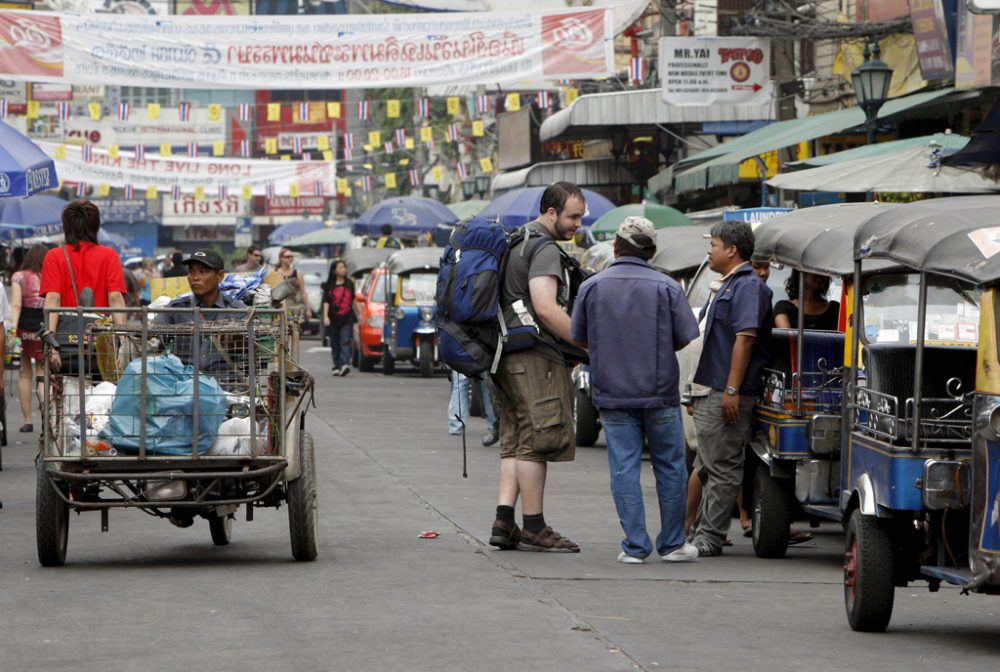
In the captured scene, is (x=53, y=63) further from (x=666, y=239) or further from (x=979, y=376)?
(x=979, y=376)

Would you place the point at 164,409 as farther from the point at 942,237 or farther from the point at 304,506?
the point at 942,237

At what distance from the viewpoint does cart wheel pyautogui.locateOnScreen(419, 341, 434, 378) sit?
29.4 m

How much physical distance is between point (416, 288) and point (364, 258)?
11052 millimetres

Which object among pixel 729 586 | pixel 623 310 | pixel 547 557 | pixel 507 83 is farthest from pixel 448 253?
pixel 507 83

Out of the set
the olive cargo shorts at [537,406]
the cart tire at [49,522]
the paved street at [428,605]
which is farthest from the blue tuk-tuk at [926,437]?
the cart tire at [49,522]

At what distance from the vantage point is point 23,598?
843cm

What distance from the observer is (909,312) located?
9.64 m

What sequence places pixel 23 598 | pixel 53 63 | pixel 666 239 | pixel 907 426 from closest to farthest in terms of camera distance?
pixel 907 426 → pixel 23 598 → pixel 666 239 → pixel 53 63

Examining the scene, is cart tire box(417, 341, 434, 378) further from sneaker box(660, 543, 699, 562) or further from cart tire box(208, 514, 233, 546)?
sneaker box(660, 543, 699, 562)

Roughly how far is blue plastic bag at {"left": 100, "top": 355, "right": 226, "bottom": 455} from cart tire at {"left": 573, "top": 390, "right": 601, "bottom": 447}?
8.60 m

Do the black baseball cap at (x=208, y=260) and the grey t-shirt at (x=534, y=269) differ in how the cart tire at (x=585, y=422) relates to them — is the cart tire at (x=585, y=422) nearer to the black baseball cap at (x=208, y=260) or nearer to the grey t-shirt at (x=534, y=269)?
the grey t-shirt at (x=534, y=269)

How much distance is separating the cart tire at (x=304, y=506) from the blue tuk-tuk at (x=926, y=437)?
2672mm

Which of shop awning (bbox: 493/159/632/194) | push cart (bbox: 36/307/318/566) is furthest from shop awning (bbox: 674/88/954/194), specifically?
push cart (bbox: 36/307/318/566)

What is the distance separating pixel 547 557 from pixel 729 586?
1.20 m
